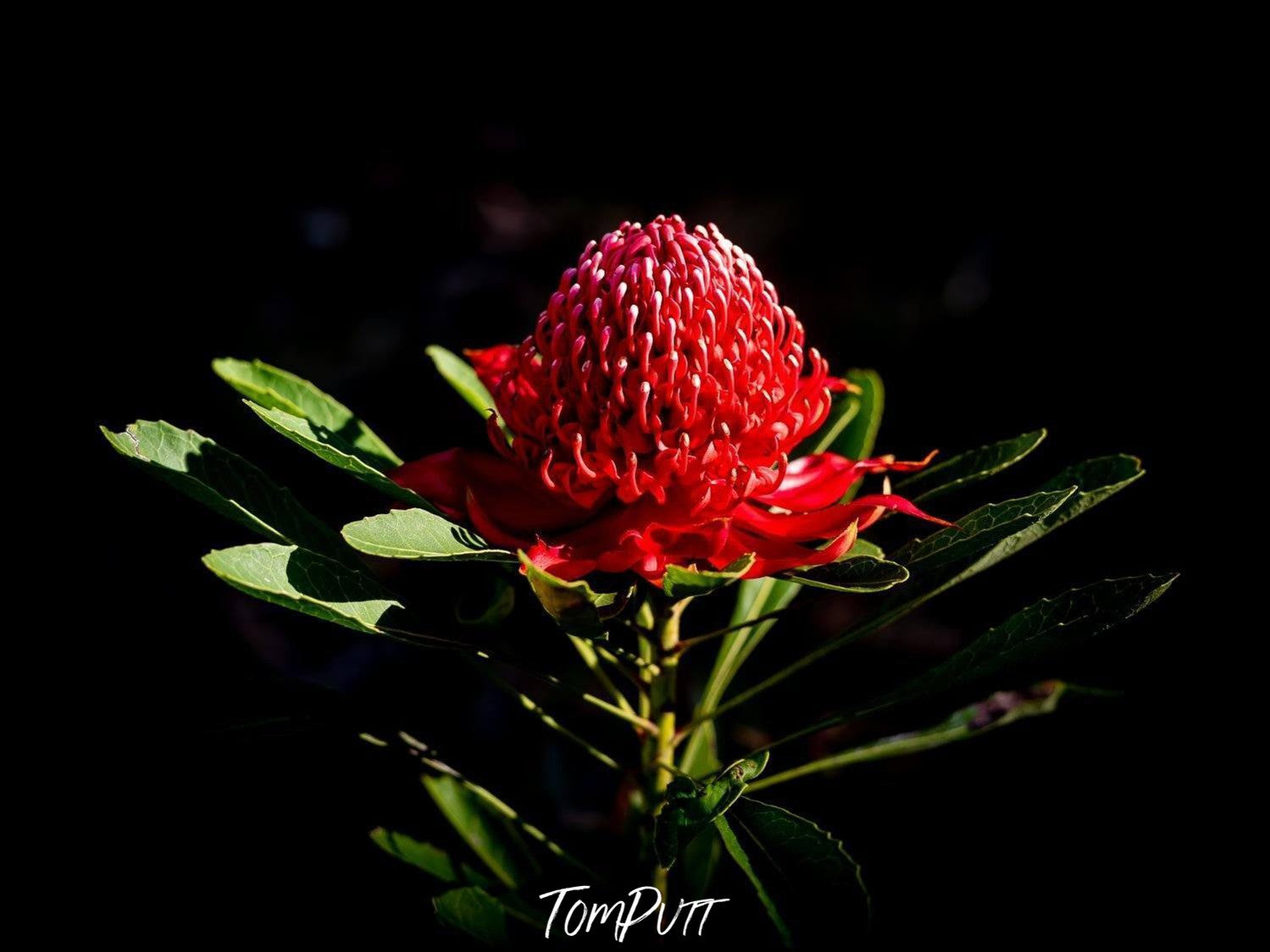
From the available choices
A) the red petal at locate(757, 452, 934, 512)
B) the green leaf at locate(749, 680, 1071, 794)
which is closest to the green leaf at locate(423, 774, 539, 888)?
the green leaf at locate(749, 680, 1071, 794)

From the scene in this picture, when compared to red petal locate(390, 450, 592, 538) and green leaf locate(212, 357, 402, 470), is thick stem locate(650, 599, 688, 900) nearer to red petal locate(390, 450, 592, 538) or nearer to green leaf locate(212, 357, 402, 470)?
red petal locate(390, 450, 592, 538)

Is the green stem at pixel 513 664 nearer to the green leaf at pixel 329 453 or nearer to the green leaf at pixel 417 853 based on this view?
the green leaf at pixel 329 453

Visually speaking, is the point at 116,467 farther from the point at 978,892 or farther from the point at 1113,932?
the point at 1113,932

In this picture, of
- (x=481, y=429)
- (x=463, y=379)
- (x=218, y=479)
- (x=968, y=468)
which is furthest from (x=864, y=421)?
(x=481, y=429)

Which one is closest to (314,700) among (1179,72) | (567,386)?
(567,386)

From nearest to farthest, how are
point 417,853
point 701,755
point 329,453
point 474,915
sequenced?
point 329,453, point 474,915, point 417,853, point 701,755

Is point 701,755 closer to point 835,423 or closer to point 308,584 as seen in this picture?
point 835,423
